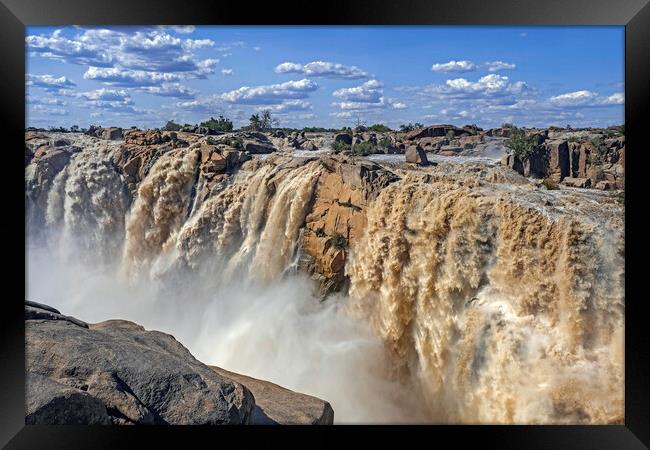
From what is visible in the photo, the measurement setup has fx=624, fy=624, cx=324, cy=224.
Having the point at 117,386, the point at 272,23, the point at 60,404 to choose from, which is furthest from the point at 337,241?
the point at 60,404

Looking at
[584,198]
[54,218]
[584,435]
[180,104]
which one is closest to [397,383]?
[584,435]

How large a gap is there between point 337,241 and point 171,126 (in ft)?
8.60

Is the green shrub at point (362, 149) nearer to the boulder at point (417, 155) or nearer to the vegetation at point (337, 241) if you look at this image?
the boulder at point (417, 155)

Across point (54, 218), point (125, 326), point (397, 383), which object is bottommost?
point (397, 383)

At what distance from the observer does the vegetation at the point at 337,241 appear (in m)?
8.06

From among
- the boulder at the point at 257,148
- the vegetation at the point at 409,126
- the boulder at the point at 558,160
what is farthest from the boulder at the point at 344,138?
the boulder at the point at 558,160

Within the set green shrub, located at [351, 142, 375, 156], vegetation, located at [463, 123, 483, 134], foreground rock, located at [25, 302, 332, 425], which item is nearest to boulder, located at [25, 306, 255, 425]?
foreground rock, located at [25, 302, 332, 425]

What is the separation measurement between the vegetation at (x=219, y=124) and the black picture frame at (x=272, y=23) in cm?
270

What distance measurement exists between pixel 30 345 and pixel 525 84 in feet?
19.4

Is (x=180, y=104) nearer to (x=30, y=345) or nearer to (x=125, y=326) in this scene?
(x=125, y=326)

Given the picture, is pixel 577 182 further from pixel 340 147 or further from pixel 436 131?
pixel 340 147

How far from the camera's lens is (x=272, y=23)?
5.28m

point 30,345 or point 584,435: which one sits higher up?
point 30,345
